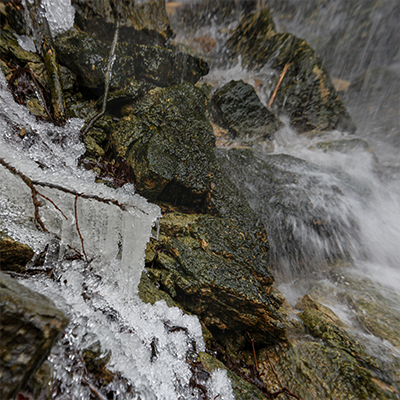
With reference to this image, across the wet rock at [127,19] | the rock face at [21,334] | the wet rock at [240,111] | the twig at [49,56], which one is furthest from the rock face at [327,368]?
the wet rock at [240,111]

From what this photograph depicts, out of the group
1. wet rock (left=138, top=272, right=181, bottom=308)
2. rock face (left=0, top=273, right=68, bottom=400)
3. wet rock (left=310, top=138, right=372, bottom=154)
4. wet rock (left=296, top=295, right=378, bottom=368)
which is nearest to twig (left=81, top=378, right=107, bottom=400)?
rock face (left=0, top=273, right=68, bottom=400)

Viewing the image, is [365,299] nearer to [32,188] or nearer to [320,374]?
[320,374]

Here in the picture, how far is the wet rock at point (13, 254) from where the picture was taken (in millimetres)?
1404

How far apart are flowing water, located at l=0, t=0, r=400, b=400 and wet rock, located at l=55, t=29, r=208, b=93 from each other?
12.8 inches

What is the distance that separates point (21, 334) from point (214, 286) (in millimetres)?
2079

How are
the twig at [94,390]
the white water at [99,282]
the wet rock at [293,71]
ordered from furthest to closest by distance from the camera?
the wet rock at [293,71] < the white water at [99,282] < the twig at [94,390]

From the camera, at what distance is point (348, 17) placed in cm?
806

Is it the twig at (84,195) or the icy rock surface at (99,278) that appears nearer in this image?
the icy rock surface at (99,278)

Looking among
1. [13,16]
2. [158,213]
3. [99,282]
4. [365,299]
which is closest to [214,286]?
[158,213]

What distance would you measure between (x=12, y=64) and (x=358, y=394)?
5.98 metres

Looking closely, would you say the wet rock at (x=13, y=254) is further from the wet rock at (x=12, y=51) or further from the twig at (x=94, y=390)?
the wet rock at (x=12, y=51)

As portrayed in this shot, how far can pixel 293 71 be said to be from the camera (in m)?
7.82

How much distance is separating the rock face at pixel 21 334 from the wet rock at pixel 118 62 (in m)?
3.84

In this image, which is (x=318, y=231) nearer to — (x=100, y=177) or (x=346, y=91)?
(x=100, y=177)
